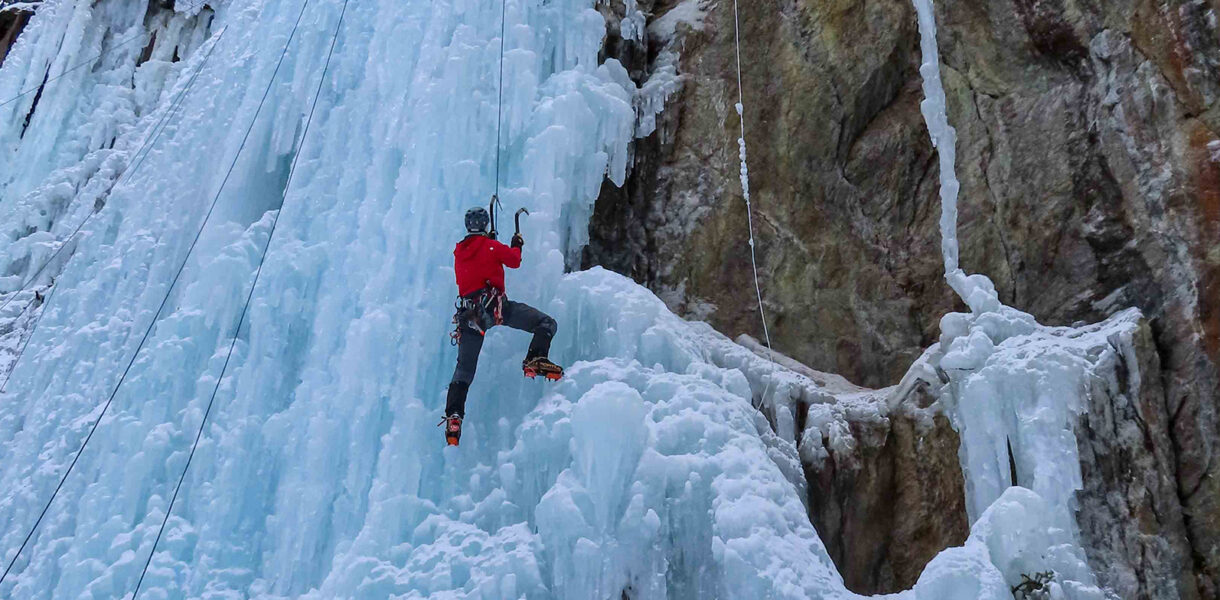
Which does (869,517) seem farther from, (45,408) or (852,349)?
(45,408)

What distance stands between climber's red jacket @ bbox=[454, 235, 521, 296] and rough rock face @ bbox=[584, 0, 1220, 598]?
3.87ft

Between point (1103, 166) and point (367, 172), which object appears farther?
point (367, 172)

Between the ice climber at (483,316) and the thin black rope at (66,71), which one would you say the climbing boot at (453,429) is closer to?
the ice climber at (483,316)

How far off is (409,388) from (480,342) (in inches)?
20.4

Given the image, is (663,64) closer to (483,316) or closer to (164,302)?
(483,316)

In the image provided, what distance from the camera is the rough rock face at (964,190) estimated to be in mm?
4598

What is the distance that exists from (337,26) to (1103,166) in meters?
5.32

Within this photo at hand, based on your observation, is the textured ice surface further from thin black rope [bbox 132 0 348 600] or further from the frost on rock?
the frost on rock

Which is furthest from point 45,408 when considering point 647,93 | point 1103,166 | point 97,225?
point 1103,166

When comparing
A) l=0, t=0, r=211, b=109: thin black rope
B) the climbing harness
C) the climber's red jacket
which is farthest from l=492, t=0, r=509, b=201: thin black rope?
l=0, t=0, r=211, b=109: thin black rope

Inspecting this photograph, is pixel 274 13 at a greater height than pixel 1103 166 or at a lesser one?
lesser

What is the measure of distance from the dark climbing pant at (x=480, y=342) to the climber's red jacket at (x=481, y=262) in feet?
0.55

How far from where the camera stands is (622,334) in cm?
518

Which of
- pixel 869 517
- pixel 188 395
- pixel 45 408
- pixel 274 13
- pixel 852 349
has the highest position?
pixel 274 13
